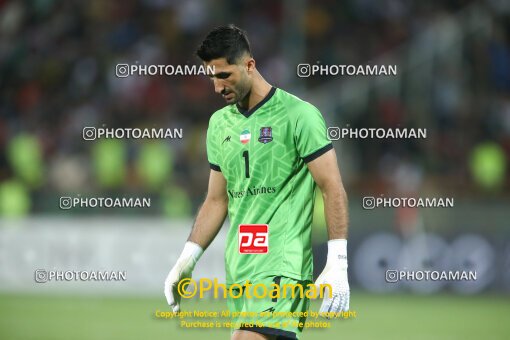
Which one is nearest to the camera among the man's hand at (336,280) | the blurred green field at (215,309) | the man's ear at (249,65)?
the man's hand at (336,280)

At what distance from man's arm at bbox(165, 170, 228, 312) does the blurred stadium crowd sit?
9.57 m

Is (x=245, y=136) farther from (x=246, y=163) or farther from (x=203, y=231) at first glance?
(x=203, y=231)

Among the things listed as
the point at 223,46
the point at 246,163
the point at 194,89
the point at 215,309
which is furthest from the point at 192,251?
the point at 194,89

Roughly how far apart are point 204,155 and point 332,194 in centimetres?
1121

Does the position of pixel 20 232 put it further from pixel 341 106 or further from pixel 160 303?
pixel 341 106

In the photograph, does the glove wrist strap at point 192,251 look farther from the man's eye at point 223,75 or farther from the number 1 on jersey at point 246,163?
the man's eye at point 223,75

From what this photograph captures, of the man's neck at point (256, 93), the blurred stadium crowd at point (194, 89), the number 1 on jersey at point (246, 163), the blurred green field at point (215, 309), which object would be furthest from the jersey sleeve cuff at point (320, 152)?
the blurred stadium crowd at point (194, 89)

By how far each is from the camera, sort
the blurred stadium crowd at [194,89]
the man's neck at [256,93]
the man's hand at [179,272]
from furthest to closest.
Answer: the blurred stadium crowd at [194,89], the man's hand at [179,272], the man's neck at [256,93]

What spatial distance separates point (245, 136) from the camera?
604 centimetres

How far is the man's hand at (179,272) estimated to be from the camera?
628cm

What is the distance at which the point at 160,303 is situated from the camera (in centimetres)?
1498

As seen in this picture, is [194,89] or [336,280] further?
[194,89]

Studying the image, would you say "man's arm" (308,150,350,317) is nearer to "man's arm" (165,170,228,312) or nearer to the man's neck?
the man's neck

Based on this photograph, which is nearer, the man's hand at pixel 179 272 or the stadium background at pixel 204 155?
the man's hand at pixel 179 272
